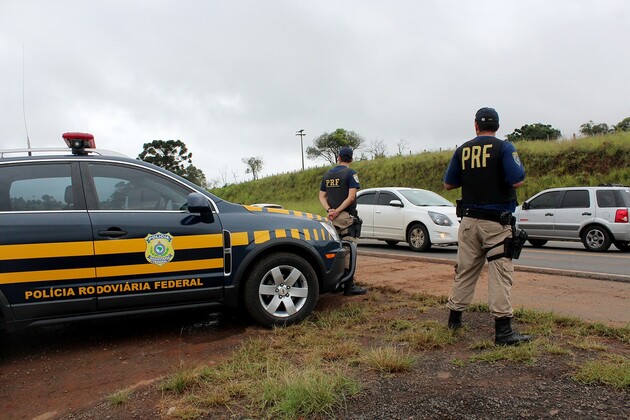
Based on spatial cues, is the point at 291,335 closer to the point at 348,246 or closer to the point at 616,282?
the point at 348,246

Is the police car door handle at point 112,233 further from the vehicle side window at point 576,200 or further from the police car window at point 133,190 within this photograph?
the vehicle side window at point 576,200

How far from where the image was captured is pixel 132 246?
3.93m

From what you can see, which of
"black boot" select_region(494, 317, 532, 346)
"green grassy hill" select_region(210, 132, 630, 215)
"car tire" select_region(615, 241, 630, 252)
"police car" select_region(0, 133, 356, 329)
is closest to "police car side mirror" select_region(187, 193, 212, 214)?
"police car" select_region(0, 133, 356, 329)

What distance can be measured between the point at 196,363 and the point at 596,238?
34.0 feet

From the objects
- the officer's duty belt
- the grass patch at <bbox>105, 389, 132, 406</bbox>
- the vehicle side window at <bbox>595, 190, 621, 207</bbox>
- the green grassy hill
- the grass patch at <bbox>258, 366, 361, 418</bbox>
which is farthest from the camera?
the green grassy hill

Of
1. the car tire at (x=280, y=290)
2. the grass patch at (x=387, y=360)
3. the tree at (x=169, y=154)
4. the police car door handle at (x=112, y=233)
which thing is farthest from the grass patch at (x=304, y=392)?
the tree at (x=169, y=154)

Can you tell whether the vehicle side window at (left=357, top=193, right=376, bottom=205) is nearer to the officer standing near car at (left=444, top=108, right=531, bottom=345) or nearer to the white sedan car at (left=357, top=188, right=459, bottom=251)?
the white sedan car at (left=357, top=188, right=459, bottom=251)

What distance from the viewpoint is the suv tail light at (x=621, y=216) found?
10.6 metres

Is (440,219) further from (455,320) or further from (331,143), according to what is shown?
(331,143)

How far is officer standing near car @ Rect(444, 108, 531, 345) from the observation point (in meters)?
3.68

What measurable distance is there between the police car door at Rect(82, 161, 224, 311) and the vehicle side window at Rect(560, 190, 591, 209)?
32.8 feet

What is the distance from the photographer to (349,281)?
5.43 meters

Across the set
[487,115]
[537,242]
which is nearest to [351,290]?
[487,115]

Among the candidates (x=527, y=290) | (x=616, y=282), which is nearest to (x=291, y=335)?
(x=527, y=290)
